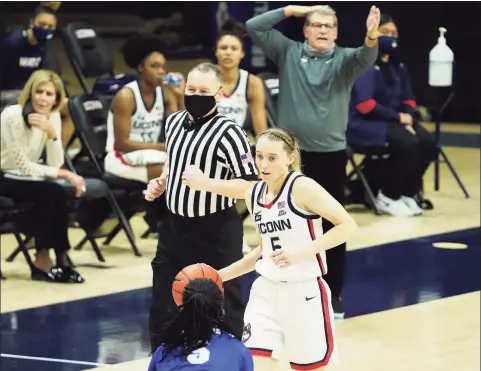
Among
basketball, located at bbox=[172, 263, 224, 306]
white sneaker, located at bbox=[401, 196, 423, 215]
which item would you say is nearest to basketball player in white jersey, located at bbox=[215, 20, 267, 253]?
white sneaker, located at bbox=[401, 196, 423, 215]

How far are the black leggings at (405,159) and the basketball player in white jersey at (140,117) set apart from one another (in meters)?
2.41

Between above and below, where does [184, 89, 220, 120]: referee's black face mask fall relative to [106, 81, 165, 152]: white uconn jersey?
above

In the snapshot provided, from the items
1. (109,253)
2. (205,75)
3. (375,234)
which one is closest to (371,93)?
(375,234)

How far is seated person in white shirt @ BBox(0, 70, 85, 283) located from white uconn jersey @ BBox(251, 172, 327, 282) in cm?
361

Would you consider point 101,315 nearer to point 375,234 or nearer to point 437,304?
point 437,304

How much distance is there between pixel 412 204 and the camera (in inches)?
443

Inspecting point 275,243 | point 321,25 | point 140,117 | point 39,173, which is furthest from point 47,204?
A: point 275,243

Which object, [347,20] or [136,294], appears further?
[347,20]

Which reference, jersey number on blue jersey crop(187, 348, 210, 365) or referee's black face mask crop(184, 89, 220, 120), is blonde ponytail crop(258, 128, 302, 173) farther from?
jersey number on blue jersey crop(187, 348, 210, 365)

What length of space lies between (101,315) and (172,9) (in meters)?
12.7

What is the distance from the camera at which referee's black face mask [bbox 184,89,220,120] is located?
5.52 m

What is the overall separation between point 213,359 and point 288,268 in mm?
1333


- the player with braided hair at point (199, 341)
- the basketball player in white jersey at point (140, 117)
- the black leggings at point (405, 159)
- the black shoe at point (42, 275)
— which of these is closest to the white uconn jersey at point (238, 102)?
the basketball player in white jersey at point (140, 117)

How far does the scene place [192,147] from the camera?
5.59 meters
